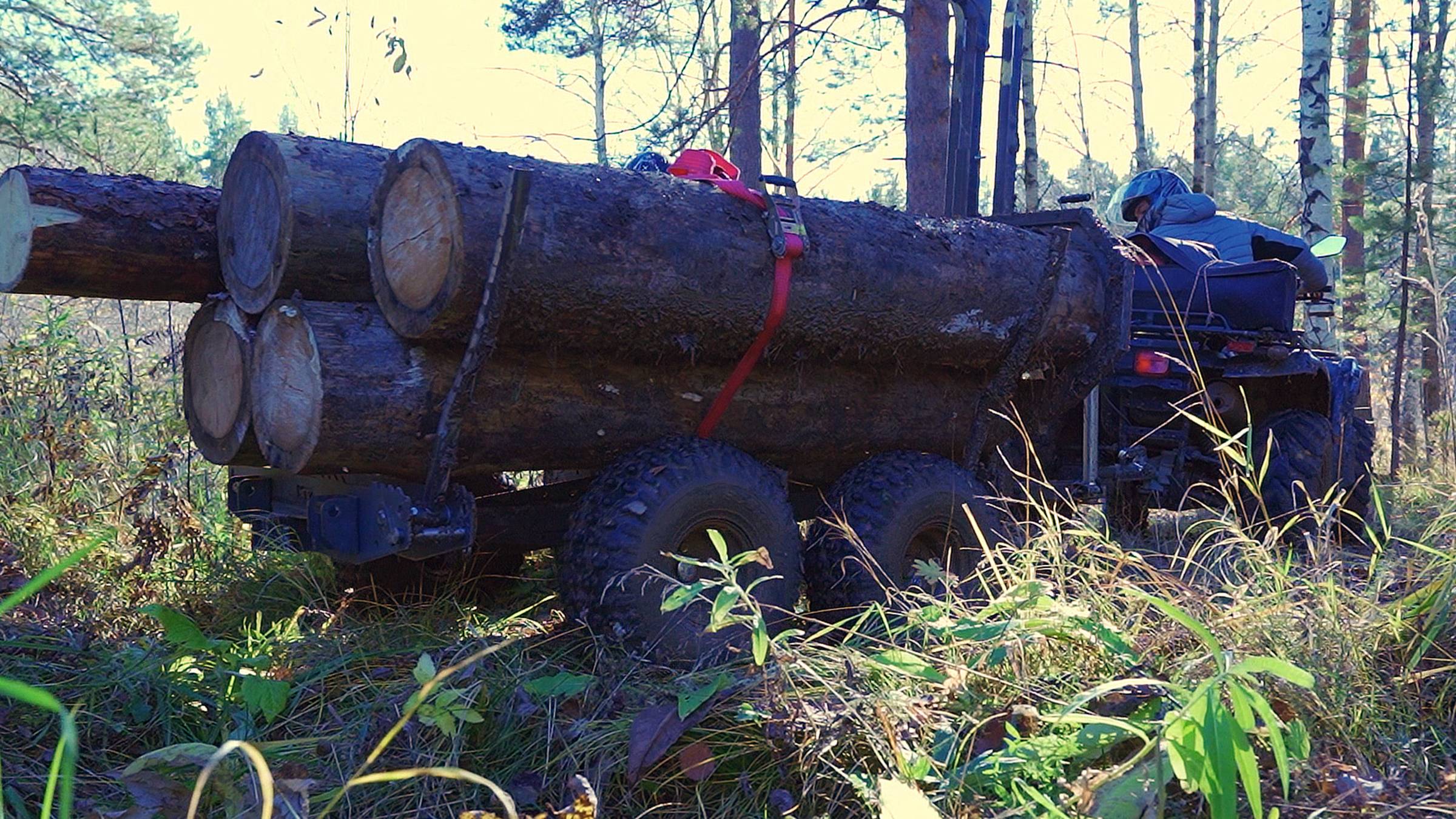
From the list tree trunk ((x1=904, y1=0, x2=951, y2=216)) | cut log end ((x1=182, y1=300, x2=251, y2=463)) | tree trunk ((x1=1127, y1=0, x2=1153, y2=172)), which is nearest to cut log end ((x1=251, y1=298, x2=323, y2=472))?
cut log end ((x1=182, y1=300, x2=251, y2=463))

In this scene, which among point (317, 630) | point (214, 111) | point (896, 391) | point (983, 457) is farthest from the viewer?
point (214, 111)

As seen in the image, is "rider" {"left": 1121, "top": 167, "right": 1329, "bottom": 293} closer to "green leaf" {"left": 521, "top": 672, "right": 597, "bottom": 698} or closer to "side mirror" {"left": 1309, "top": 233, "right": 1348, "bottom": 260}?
"side mirror" {"left": 1309, "top": 233, "right": 1348, "bottom": 260}

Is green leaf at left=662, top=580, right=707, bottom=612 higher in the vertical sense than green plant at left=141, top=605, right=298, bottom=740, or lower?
higher

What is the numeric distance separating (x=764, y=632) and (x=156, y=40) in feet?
47.2

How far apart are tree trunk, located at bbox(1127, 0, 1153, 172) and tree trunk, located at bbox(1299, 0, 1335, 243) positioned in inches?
463

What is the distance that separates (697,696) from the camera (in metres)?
2.91

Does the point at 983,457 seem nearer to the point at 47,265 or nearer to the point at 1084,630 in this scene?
the point at 1084,630

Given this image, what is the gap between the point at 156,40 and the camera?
14.2 metres

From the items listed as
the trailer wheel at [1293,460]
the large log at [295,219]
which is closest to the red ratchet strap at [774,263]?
the large log at [295,219]

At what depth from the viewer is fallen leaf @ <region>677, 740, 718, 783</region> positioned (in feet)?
9.10

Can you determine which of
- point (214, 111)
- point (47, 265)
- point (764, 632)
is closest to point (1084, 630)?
point (764, 632)

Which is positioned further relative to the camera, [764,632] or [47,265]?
[47,265]

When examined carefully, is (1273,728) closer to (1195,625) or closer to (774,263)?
(1195,625)

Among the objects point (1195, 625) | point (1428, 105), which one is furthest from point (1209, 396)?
point (1428, 105)
